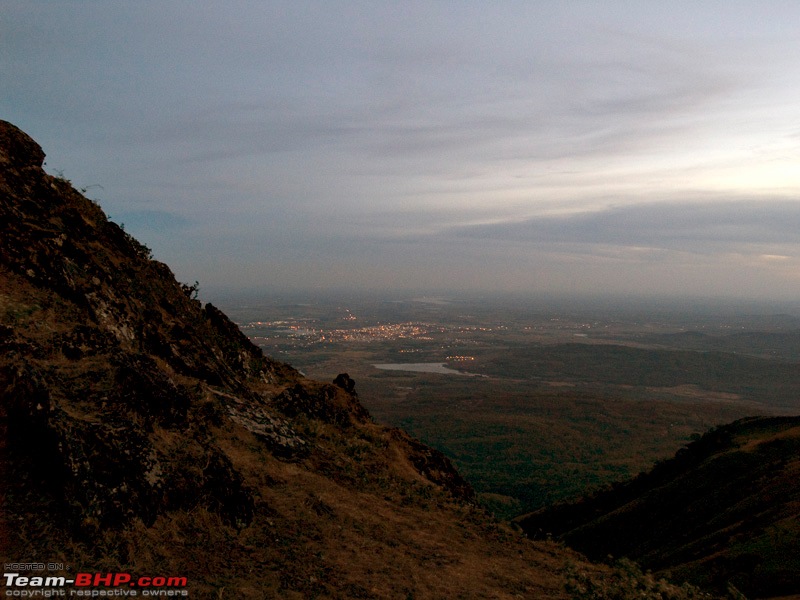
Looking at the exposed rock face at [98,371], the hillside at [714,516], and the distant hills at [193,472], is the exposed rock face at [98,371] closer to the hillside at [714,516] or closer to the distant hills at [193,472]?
the distant hills at [193,472]

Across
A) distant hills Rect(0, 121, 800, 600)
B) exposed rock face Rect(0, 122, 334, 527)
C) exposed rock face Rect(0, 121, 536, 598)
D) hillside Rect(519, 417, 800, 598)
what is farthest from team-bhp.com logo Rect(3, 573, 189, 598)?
hillside Rect(519, 417, 800, 598)

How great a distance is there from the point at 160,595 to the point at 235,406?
10.8 meters

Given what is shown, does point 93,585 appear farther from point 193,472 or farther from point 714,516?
point 714,516

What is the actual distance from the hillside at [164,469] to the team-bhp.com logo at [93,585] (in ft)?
0.72

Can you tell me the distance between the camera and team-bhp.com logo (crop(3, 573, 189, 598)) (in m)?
8.20

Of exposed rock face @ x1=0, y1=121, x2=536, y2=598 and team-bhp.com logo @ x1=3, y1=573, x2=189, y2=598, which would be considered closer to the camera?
team-bhp.com logo @ x1=3, y1=573, x2=189, y2=598

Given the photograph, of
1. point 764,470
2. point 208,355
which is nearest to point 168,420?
point 208,355

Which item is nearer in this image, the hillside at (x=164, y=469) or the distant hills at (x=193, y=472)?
the hillside at (x=164, y=469)

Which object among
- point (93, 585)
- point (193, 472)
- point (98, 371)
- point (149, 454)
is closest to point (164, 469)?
point (149, 454)

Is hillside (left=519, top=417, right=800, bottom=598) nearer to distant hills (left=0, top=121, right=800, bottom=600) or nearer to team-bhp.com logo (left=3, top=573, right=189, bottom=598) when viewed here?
distant hills (left=0, top=121, right=800, bottom=600)

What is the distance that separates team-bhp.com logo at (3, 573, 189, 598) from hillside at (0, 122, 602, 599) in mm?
220

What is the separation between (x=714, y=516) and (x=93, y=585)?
40.8 metres

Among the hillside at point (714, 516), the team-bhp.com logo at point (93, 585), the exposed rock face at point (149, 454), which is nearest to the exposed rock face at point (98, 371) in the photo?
the exposed rock face at point (149, 454)

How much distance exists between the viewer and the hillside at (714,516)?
22.1 meters
